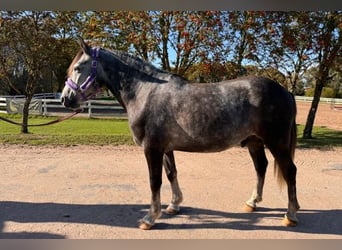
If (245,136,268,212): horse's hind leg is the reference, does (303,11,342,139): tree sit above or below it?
above

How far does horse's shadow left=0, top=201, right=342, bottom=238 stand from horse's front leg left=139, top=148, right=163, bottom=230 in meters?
0.12

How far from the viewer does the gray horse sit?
→ 3.53 metres

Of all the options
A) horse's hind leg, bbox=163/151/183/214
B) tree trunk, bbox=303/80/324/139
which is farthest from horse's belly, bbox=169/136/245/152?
tree trunk, bbox=303/80/324/139

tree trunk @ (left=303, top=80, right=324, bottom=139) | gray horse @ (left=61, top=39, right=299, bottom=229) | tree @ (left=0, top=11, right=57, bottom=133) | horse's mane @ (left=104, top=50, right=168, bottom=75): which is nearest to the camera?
gray horse @ (left=61, top=39, right=299, bottom=229)

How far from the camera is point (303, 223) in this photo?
12.4 feet

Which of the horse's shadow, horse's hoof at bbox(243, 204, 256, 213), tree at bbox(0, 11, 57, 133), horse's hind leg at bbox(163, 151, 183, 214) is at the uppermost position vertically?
tree at bbox(0, 11, 57, 133)

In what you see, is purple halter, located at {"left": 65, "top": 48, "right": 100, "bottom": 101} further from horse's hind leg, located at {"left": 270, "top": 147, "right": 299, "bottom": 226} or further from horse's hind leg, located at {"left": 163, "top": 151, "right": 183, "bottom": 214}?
horse's hind leg, located at {"left": 270, "top": 147, "right": 299, "bottom": 226}

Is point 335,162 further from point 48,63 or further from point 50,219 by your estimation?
point 48,63

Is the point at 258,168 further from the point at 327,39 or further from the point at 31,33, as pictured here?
the point at 31,33

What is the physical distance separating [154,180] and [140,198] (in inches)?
36.8

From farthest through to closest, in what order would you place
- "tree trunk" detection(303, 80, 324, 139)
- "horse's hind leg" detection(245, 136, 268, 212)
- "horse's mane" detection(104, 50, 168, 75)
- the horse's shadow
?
"tree trunk" detection(303, 80, 324, 139) → "horse's hind leg" detection(245, 136, 268, 212) → "horse's mane" detection(104, 50, 168, 75) → the horse's shadow

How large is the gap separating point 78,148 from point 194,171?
3.23 metres

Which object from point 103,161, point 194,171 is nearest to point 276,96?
point 194,171

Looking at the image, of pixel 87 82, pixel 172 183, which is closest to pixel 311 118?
pixel 172 183
